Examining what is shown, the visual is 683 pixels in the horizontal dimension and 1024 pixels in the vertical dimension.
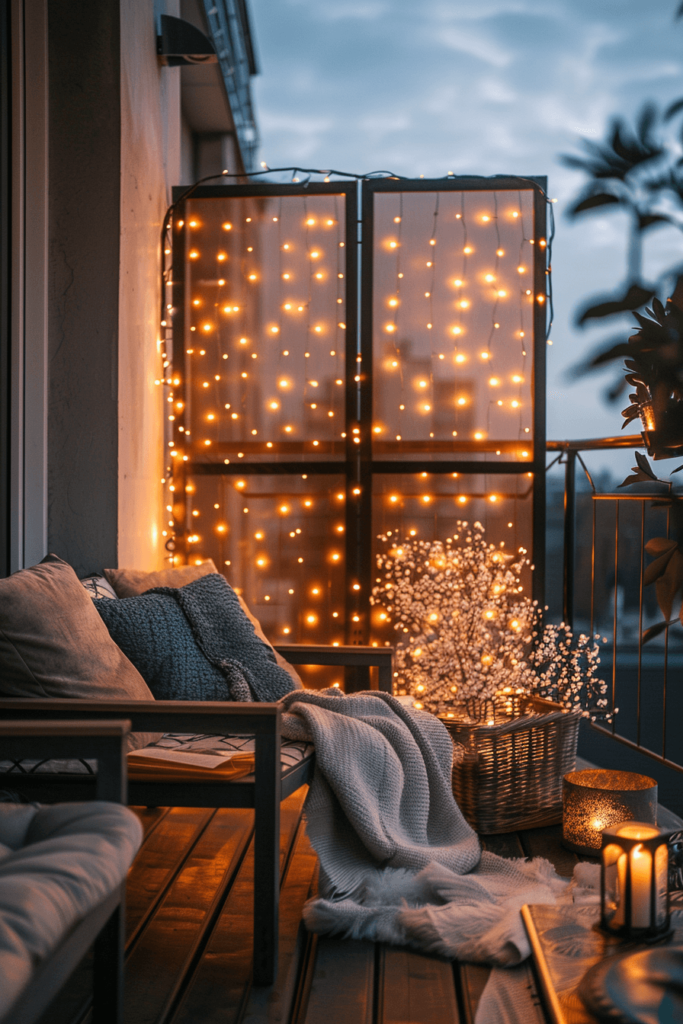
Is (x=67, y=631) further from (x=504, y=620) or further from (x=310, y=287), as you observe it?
(x=310, y=287)

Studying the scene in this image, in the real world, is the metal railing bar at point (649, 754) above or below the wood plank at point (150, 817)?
above

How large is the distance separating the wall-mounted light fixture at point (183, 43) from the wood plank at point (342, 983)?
315 cm

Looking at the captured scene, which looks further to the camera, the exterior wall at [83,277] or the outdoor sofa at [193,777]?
the exterior wall at [83,277]

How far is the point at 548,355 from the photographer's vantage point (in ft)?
10.4

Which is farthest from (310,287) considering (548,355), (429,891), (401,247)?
(429,891)

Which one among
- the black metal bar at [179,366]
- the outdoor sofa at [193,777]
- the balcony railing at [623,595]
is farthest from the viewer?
the black metal bar at [179,366]

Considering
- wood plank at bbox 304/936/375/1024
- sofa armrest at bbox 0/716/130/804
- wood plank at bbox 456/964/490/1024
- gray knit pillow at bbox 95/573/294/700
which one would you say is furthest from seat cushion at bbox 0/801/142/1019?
gray knit pillow at bbox 95/573/294/700

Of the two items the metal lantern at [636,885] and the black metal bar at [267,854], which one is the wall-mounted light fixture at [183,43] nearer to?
the black metal bar at [267,854]

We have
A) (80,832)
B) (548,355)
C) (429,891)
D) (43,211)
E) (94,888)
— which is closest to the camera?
(94,888)

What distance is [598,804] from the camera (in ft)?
6.57

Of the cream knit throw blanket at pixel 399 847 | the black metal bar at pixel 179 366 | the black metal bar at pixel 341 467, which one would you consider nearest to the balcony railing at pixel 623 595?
the black metal bar at pixel 341 467

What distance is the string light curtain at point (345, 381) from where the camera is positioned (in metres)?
3.14

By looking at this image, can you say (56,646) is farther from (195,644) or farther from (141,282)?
(141,282)

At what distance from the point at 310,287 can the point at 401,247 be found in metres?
0.41
